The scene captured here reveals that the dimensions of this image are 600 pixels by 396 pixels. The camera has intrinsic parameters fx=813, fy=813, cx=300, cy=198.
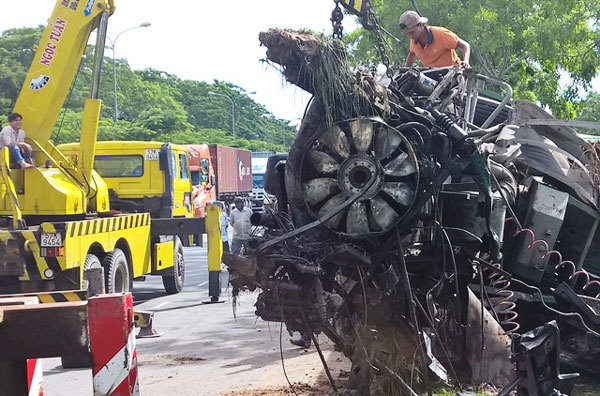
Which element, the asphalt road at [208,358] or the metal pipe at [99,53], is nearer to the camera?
the asphalt road at [208,358]

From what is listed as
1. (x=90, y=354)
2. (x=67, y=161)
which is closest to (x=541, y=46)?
(x=67, y=161)

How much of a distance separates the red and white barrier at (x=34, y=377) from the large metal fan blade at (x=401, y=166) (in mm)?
2891

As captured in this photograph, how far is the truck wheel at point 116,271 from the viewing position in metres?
12.1

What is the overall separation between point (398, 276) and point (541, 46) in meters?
13.0

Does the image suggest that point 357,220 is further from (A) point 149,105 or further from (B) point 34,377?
(A) point 149,105

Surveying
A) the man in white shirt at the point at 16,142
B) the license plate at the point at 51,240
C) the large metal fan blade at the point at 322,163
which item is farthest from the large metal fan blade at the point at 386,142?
the man in white shirt at the point at 16,142

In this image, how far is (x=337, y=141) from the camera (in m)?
6.30

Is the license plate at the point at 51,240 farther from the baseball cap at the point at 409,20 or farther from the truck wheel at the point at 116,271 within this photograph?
the baseball cap at the point at 409,20

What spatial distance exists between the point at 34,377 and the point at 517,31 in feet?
52.4

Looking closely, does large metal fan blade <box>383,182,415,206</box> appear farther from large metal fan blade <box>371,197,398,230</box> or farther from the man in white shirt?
the man in white shirt

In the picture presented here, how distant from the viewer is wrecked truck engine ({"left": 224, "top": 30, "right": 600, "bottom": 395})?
6.21 metres

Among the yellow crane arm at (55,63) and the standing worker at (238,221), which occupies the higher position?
the yellow crane arm at (55,63)

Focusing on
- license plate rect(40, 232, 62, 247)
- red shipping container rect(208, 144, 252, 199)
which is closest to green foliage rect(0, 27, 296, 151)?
red shipping container rect(208, 144, 252, 199)

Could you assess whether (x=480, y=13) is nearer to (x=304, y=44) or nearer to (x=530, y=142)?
(x=530, y=142)
